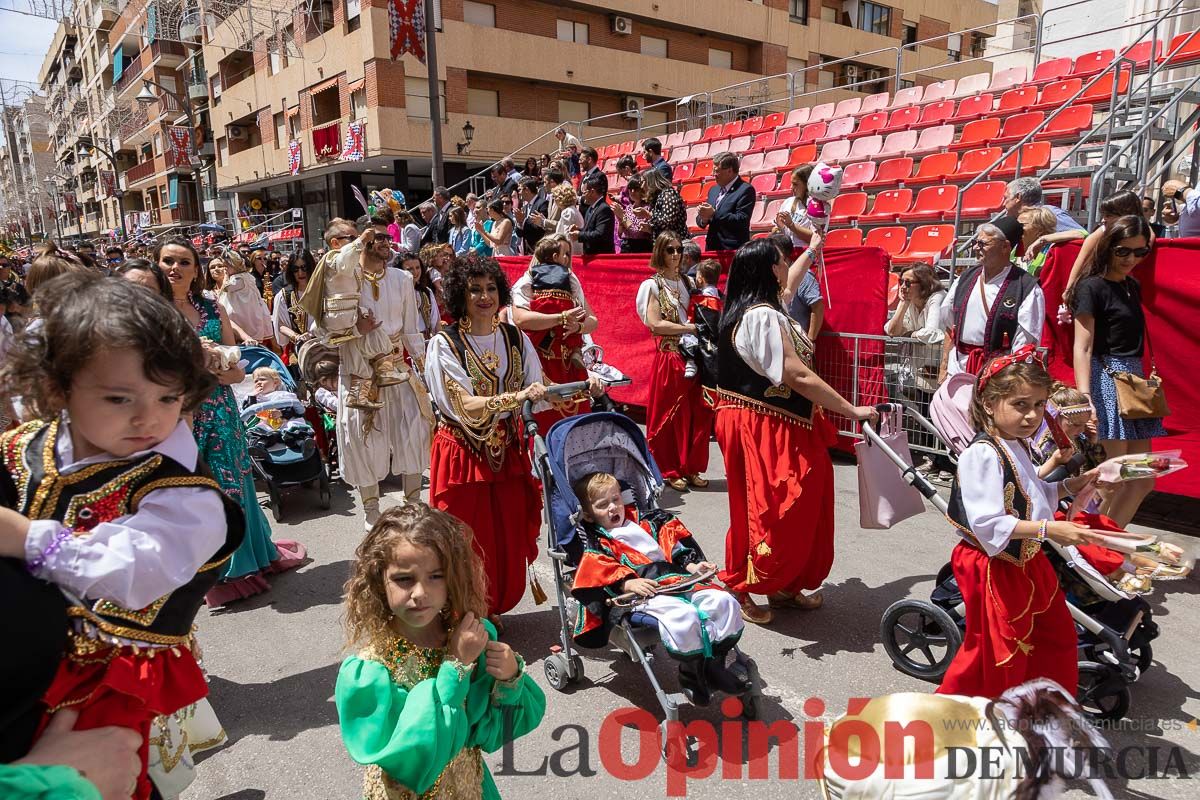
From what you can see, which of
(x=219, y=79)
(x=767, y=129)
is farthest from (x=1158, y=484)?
(x=219, y=79)

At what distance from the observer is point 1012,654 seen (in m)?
2.60

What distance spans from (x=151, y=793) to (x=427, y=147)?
Result: 2663 centimetres

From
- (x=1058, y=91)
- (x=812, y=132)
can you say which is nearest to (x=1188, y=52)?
(x=1058, y=91)

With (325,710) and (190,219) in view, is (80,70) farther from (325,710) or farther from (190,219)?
(325,710)

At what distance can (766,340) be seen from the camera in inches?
142

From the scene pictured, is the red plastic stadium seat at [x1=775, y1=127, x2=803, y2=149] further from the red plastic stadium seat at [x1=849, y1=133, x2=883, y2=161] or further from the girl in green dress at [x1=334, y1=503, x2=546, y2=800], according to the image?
the girl in green dress at [x1=334, y1=503, x2=546, y2=800]

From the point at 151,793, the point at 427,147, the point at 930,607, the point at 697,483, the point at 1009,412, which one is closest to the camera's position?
the point at 151,793

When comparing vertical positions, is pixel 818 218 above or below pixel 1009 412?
above

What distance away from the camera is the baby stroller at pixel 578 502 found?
121 inches

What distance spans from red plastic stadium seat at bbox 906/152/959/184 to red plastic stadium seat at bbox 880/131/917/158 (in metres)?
1.14

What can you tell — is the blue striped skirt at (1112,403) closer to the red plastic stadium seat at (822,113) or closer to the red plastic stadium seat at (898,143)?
the red plastic stadium seat at (898,143)

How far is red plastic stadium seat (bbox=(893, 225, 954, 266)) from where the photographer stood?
9.42 meters

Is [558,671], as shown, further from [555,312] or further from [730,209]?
[730,209]

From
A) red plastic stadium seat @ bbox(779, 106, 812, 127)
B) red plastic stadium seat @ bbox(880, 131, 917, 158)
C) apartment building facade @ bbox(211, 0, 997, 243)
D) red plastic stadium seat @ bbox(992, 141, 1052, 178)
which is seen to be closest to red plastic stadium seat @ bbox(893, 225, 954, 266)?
red plastic stadium seat @ bbox(992, 141, 1052, 178)
